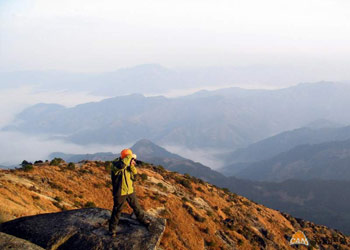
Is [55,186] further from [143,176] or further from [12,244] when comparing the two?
[12,244]

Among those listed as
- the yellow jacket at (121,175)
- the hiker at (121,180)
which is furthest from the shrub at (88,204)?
the yellow jacket at (121,175)

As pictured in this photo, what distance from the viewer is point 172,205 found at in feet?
97.2

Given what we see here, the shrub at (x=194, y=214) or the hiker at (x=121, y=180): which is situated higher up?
the hiker at (x=121, y=180)

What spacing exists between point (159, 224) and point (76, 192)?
14940 mm

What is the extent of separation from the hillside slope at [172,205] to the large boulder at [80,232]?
110 inches

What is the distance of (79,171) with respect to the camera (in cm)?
3438

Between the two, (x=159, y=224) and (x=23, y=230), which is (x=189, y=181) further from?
(x=23, y=230)

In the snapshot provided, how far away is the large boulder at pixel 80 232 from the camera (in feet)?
43.4

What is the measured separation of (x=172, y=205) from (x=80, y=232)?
1641 centimetres

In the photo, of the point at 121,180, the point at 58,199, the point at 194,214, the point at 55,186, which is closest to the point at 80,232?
the point at 121,180

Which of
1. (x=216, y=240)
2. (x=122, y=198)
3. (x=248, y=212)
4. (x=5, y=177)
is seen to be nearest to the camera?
(x=122, y=198)

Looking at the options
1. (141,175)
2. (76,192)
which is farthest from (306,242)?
(76,192)

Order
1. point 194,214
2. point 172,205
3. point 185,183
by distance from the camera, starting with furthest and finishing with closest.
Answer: point 185,183 < point 194,214 < point 172,205

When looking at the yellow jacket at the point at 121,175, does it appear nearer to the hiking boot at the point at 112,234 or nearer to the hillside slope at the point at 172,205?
the hiking boot at the point at 112,234
